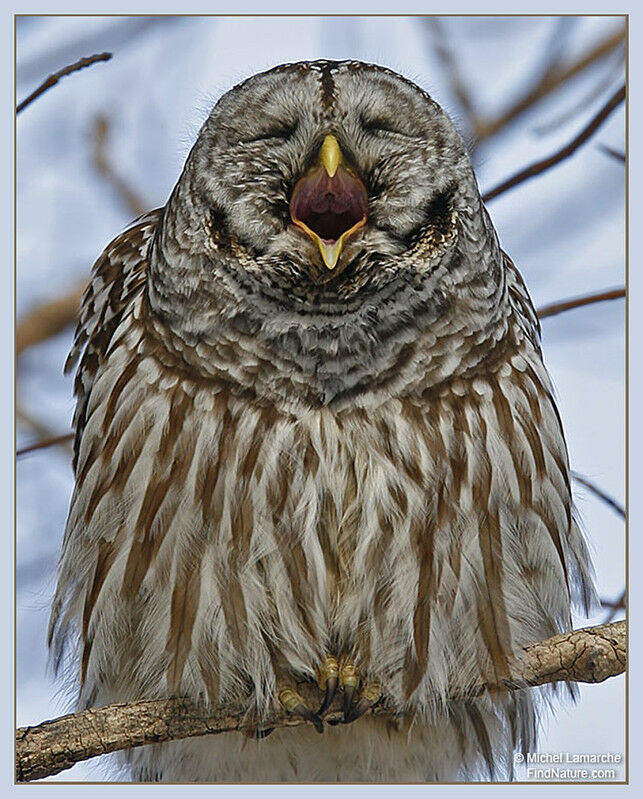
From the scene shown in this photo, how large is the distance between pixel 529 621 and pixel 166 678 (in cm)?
52

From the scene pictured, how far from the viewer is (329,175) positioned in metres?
1.51

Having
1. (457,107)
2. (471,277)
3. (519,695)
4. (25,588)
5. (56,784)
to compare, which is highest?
(457,107)

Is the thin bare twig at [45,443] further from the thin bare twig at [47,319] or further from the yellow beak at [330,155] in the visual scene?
the yellow beak at [330,155]

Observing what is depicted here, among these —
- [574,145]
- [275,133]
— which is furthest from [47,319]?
[574,145]

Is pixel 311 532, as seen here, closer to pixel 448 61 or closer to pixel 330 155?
pixel 330 155

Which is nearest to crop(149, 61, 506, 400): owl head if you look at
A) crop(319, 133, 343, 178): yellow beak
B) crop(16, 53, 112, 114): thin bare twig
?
crop(319, 133, 343, 178): yellow beak

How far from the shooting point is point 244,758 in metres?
1.79

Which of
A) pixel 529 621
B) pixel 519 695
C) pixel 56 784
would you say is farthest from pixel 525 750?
pixel 56 784

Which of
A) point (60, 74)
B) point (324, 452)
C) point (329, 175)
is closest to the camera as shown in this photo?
point (329, 175)

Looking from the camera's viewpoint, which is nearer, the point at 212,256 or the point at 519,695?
the point at 212,256

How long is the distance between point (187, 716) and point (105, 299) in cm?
65

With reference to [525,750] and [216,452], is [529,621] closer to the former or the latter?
[525,750]

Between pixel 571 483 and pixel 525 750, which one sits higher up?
pixel 571 483

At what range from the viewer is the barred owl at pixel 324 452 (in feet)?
5.31
